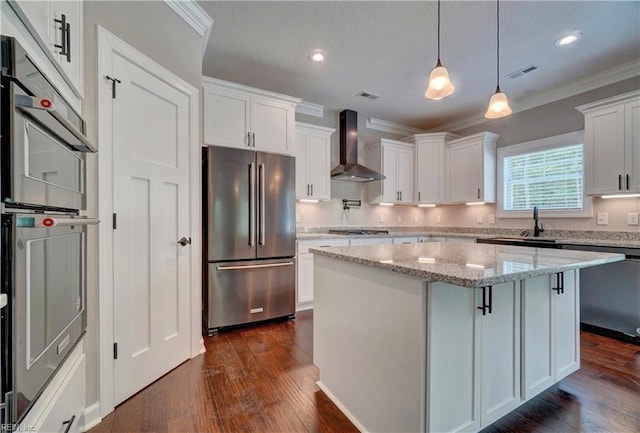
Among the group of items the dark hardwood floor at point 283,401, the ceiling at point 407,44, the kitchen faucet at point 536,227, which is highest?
the ceiling at point 407,44

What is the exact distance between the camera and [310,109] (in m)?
4.26

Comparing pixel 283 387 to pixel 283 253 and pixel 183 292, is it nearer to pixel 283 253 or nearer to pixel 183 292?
pixel 183 292

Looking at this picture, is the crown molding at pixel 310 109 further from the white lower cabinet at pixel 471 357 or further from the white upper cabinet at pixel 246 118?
the white lower cabinet at pixel 471 357

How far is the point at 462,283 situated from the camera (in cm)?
99

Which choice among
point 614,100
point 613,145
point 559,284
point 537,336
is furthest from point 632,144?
point 537,336

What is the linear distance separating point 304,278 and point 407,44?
8.89 ft

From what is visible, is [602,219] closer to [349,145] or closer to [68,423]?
[349,145]

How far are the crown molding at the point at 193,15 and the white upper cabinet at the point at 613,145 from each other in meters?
3.86

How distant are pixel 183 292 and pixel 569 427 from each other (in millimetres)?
2541

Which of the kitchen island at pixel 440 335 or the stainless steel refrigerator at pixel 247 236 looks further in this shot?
the stainless steel refrigerator at pixel 247 236

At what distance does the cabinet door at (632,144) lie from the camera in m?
2.72

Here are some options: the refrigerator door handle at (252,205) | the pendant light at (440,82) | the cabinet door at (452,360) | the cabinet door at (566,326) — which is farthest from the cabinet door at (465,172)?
the cabinet door at (452,360)

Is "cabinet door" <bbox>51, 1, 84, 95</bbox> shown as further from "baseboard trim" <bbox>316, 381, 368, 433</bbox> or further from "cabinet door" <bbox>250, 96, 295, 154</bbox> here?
"baseboard trim" <bbox>316, 381, 368, 433</bbox>

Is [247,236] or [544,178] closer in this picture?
[247,236]
